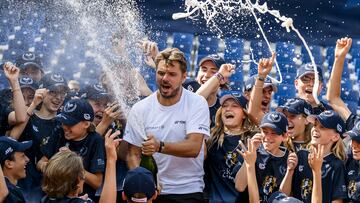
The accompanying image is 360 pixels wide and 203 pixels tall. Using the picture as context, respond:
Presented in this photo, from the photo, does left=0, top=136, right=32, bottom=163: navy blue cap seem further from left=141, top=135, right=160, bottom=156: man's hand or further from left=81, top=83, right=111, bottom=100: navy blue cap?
left=81, top=83, right=111, bottom=100: navy blue cap

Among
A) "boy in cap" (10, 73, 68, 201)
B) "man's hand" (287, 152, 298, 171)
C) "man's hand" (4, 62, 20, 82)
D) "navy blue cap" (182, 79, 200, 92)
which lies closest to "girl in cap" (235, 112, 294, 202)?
"man's hand" (287, 152, 298, 171)

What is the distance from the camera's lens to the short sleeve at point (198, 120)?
676cm

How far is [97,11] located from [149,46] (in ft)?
7.96

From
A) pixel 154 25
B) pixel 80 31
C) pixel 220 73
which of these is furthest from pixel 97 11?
pixel 220 73

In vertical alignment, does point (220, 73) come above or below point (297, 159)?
above

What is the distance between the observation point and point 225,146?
744cm

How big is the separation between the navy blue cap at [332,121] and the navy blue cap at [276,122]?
0.30 m

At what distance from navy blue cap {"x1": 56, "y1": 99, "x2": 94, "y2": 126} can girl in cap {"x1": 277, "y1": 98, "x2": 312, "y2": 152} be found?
1770 millimetres

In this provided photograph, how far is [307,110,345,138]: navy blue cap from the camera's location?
23.4 feet

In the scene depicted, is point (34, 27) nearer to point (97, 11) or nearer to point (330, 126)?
point (97, 11)

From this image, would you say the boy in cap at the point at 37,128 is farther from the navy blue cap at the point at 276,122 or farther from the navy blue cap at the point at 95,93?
the navy blue cap at the point at 276,122

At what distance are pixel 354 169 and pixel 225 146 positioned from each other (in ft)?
3.68

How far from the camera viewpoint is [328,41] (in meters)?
12.3

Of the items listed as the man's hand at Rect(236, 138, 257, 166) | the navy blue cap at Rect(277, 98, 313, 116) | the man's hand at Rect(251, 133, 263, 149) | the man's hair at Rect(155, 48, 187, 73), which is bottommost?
the man's hand at Rect(236, 138, 257, 166)
